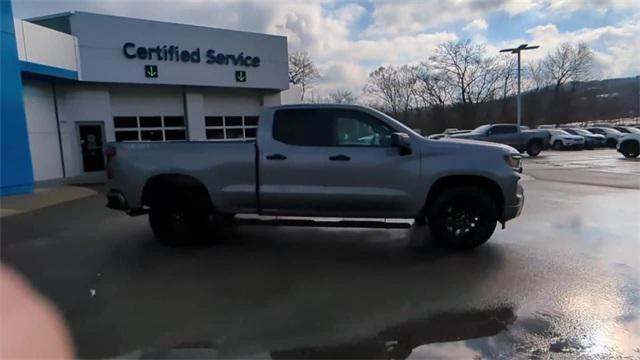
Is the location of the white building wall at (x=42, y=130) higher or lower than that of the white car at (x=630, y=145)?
higher

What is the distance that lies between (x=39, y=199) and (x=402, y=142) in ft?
35.5

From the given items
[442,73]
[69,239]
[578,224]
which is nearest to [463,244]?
[578,224]

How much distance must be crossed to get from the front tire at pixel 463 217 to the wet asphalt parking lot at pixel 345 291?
239 mm

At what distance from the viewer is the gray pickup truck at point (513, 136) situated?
2422 cm

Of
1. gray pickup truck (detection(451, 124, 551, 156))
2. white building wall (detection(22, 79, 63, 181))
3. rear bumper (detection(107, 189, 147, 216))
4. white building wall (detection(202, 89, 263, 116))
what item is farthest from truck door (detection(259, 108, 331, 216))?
gray pickup truck (detection(451, 124, 551, 156))

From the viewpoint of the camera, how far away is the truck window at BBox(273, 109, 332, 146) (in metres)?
6.21

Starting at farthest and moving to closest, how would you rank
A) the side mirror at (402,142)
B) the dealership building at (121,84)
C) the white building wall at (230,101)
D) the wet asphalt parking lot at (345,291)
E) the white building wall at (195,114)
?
the white building wall at (230,101)
the white building wall at (195,114)
the dealership building at (121,84)
the side mirror at (402,142)
the wet asphalt parking lot at (345,291)

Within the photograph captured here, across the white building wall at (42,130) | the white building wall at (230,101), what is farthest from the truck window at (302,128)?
the white building wall at (230,101)

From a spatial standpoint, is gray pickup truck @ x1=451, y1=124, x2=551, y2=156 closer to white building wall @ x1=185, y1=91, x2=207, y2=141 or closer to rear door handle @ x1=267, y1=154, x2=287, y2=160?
white building wall @ x1=185, y1=91, x2=207, y2=141

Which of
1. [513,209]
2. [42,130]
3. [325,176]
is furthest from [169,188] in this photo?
[42,130]

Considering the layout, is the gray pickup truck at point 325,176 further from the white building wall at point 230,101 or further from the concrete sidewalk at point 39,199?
the white building wall at point 230,101

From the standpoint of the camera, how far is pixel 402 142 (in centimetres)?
577

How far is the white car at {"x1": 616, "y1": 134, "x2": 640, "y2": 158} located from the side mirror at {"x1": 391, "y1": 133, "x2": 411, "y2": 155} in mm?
21924

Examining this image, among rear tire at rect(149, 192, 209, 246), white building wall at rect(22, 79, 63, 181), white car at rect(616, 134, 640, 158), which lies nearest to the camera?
rear tire at rect(149, 192, 209, 246)
